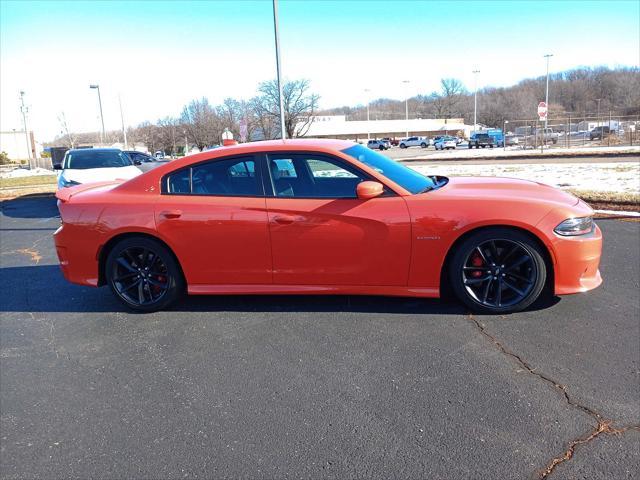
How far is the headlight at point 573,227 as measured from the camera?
4.00 m

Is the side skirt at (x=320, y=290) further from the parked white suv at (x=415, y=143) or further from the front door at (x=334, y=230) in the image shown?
the parked white suv at (x=415, y=143)

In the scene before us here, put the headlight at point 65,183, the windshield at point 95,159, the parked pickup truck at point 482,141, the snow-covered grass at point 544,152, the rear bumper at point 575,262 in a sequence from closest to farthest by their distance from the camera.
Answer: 1. the rear bumper at point 575,262
2. the headlight at point 65,183
3. the windshield at point 95,159
4. the snow-covered grass at point 544,152
5. the parked pickup truck at point 482,141

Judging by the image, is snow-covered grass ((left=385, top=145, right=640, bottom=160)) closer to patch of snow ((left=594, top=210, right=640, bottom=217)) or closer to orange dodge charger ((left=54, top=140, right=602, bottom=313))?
patch of snow ((left=594, top=210, right=640, bottom=217))

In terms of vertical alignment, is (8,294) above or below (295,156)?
below

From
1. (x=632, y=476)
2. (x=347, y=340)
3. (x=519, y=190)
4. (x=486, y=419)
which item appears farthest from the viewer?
(x=519, y=190)

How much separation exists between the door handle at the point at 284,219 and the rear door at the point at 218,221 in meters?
0.11

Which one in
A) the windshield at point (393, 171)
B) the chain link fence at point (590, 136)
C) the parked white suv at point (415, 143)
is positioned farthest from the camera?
the parked white suv at point (415, 143)

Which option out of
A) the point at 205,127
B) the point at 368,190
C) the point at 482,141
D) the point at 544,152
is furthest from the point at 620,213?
the point at 482,141

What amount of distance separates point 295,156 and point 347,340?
170 cm

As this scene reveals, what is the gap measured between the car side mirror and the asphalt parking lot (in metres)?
1.05

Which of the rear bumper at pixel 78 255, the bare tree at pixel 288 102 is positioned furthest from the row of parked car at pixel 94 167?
the bare tree at pixel 288 102

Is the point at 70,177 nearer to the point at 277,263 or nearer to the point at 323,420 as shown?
the point at 277,263

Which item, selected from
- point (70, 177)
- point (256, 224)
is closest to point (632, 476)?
point (256, 224)

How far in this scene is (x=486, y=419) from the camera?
2770 mm
